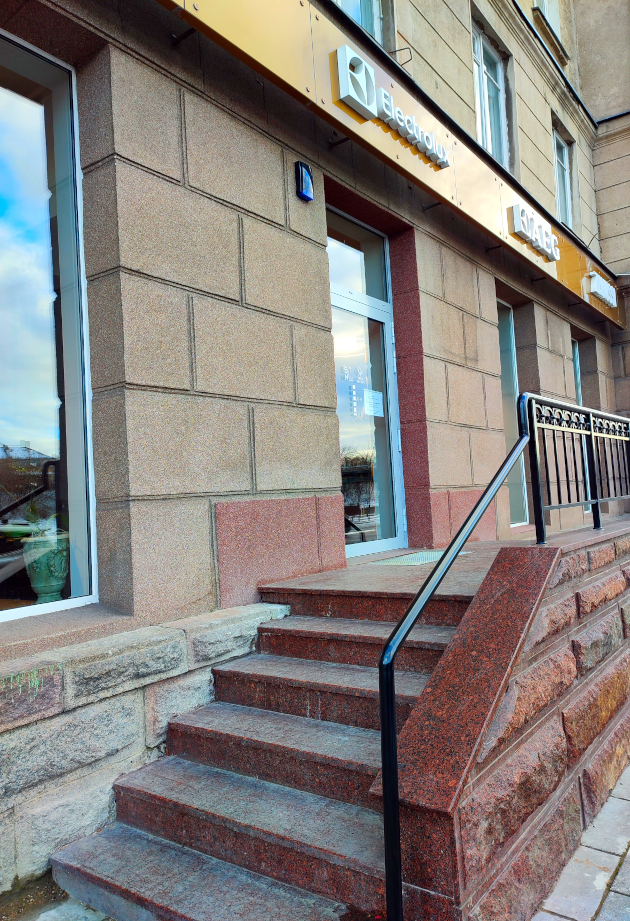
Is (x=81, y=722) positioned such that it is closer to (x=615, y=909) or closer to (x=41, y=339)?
(x=41, y=339)

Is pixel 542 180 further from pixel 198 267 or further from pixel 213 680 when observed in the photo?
pixel 213 680

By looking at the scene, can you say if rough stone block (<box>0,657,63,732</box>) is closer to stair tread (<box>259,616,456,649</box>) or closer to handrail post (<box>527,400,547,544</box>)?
stair tread (<box>259,616,456,649</box>)

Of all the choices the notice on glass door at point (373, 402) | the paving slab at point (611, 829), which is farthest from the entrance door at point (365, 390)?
the paving slab at point (611, 829)

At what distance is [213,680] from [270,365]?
1945 millimetres

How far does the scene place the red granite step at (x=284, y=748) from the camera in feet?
8.91

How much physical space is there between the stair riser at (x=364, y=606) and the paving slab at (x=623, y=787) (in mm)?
1212

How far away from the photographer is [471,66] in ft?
24.7

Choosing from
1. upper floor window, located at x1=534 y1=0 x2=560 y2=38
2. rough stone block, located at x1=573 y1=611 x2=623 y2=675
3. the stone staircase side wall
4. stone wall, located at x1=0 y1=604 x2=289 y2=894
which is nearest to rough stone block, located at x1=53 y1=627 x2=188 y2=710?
stone wall, located at x1=0 y1=604 x2=289 y2=894

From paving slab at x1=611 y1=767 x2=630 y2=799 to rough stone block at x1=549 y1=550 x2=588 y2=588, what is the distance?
1109mm

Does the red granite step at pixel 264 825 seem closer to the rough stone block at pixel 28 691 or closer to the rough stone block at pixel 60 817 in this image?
the rough stone block at pixel 60 817

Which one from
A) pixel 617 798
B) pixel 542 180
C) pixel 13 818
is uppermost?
pixel 542 180

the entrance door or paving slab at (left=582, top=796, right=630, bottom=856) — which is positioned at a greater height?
the entrance door

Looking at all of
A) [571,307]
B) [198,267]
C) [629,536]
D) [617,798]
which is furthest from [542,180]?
[617,798]

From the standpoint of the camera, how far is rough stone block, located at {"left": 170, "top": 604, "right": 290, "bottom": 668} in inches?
136
